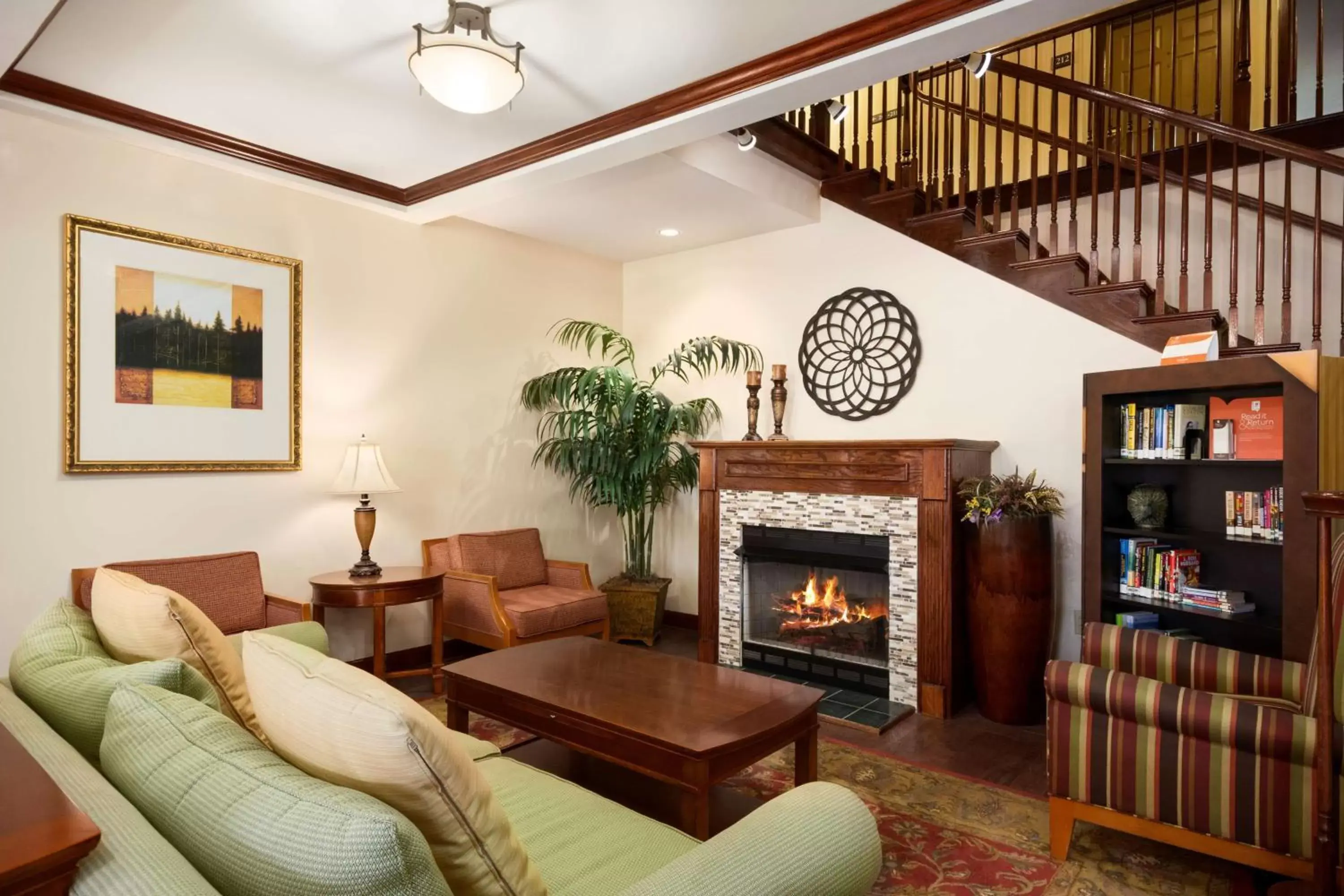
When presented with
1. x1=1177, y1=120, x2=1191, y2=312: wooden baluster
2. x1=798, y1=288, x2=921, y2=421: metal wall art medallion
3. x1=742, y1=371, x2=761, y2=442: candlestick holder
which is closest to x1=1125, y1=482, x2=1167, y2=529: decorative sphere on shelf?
x1=1177, y1=120, x2=1191, y2=312: wooden baluster

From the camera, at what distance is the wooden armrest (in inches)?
131

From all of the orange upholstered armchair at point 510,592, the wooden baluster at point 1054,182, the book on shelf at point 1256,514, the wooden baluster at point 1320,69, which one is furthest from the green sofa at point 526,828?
the wooden baluster at point 1320,69

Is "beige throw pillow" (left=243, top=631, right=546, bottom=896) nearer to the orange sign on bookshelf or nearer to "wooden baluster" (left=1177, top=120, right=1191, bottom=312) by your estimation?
the orange sign on bookshelf

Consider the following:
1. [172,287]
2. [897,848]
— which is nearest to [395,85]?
[172,287]

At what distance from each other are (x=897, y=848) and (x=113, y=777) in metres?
2.05

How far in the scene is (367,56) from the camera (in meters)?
2.77

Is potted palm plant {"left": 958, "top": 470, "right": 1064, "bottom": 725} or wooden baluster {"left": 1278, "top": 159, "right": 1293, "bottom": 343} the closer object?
wooden baluster {"left": 1278, "top": 159, "right": 1293, "bottom": 343}

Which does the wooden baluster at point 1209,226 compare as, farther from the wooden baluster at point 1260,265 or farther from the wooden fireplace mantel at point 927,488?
the wooden fireplace mantel at point 927,488

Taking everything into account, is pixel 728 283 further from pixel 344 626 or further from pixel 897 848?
pixel 897 848

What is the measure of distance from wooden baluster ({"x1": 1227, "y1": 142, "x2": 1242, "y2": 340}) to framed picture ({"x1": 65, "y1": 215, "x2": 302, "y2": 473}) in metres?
4.20

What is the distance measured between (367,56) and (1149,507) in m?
3.37

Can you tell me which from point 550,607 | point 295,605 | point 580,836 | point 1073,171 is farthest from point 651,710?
point 1073,171

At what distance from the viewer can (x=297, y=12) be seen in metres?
2.49

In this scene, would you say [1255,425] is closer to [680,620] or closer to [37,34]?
[680,620]
